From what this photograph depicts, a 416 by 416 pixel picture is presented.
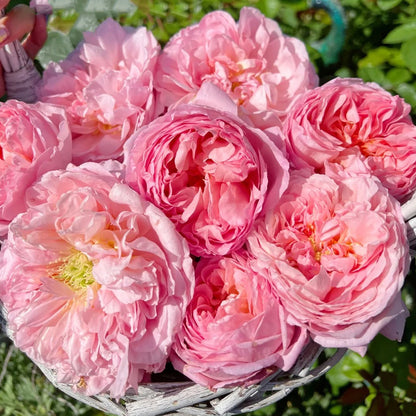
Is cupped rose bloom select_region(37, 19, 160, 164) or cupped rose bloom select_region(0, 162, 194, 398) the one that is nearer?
cupped rose bloom select_region(0, 162, 194, 398)

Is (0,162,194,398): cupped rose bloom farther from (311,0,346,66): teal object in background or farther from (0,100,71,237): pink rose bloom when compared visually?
(311,0,346,66): teal object in background

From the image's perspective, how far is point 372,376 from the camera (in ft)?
4.14

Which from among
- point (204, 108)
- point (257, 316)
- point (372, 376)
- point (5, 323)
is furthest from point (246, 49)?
point (372, 376)

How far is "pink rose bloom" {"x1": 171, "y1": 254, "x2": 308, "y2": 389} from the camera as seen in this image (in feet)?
2.25

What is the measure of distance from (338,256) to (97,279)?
304 mm

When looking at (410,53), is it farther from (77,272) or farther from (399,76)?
(77,272)

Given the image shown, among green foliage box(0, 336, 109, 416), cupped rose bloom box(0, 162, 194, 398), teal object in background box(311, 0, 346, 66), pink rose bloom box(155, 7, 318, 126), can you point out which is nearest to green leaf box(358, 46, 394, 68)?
teal object in background box(311, 0, 346, 66)

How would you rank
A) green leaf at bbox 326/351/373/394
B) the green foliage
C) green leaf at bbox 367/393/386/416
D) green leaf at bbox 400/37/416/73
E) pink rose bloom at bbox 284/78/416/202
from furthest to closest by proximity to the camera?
1. the green foliage
2. green leaf at bbox 326/351/373/394
3. green leaf at bbox 367/393/386/416
4. green leaf at bbox 400/37/416/73
5. pink rose bloom at bbox 284/78/416/202

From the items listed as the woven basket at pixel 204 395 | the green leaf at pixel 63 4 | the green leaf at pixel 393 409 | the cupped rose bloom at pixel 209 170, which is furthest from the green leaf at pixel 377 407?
the green leaf at pixel 63 4

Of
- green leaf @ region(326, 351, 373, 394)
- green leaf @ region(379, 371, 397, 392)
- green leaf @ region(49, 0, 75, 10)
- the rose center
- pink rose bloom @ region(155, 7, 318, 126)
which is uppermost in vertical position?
pink rose bloom @ region(155, 7, 318, 126)

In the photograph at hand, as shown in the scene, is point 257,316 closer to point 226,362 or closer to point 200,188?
point 226,362

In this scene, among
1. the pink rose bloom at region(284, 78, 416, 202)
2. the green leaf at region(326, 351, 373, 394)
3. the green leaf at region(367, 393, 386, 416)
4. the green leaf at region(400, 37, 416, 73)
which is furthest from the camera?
the green leaf at region(326, 351, 373, 394)

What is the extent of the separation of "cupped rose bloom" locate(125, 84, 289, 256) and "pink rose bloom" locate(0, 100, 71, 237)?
0.13 meters

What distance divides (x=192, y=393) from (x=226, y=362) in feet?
0.35
